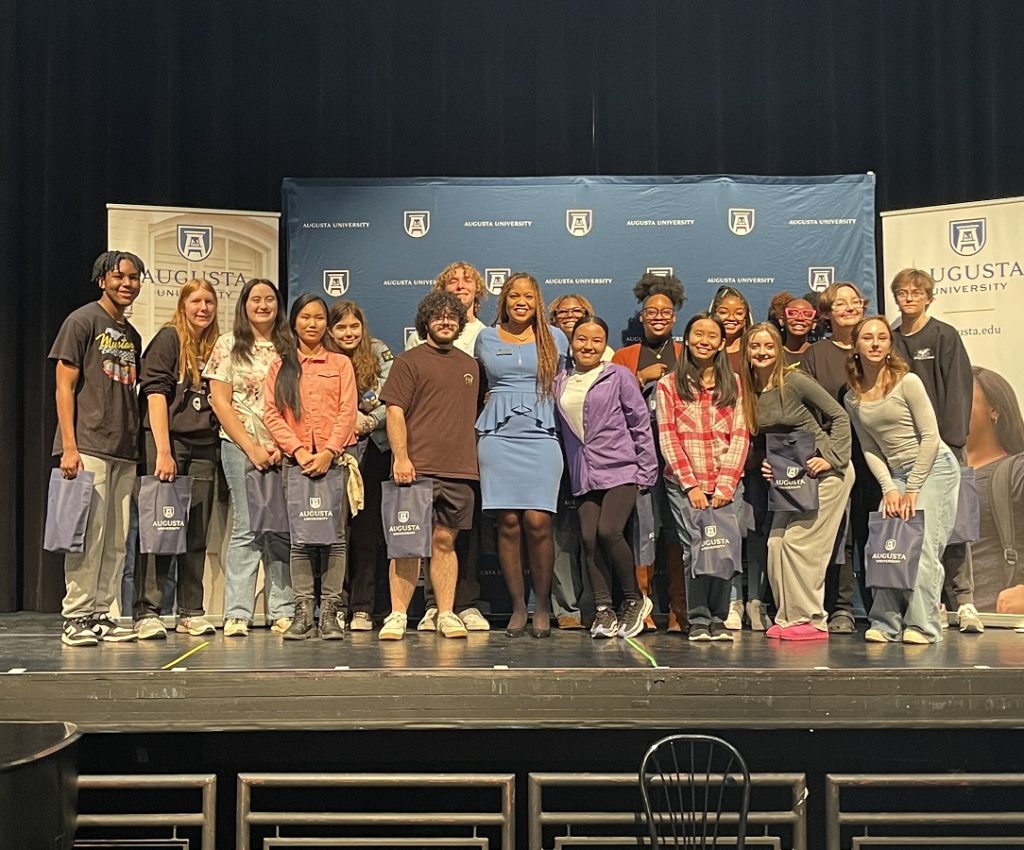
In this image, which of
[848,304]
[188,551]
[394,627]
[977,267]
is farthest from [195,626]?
[977,267]

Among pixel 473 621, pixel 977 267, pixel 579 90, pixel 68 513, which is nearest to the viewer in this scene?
pixel 68 513

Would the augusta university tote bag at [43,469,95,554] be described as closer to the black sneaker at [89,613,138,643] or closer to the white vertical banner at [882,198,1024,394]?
the black sneaker at [89,613,138,643]

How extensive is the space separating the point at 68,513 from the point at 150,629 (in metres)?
0.63

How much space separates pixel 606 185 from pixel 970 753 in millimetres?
3625

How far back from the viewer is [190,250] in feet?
21.0

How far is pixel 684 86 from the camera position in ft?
23.1

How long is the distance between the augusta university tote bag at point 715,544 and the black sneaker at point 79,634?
261cm

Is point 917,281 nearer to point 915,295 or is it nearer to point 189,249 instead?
point 915,295

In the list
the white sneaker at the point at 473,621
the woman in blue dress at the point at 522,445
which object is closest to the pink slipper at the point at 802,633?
the woman in blue dress at the point at 522,445

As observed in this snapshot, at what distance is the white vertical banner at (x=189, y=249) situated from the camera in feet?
20.6

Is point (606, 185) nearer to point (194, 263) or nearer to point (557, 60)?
point (557, 60)

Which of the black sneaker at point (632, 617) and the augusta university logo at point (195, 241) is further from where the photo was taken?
the augusta university logo at point (195, 241)

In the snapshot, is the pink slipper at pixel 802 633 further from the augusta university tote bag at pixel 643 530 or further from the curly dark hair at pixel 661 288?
the curly dark hair at pixel 661 288

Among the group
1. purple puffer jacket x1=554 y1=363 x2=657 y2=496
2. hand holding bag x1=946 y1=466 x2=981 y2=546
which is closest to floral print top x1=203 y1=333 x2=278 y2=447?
purple puffer jacket x1=554 y1=363 x2=657 y2=496
